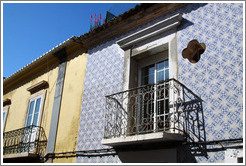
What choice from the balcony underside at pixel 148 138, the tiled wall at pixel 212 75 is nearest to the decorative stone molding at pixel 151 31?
the tiled wall at pixel 212 75

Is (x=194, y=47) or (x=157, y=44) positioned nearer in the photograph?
(x=194, y=47)

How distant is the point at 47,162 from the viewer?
7.75 m

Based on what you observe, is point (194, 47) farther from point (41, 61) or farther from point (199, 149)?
point (41, 61)

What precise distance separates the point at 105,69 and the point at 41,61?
11.1 ft

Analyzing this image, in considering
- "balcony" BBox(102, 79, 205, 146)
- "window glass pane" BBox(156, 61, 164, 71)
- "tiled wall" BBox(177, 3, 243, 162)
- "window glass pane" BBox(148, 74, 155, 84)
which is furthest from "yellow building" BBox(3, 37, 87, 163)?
"tiled wall" BBox(177, 3, 243, 162)

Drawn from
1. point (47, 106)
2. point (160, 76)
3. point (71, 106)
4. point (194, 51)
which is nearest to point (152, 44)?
point (160, 76)

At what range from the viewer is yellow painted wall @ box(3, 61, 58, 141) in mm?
8782

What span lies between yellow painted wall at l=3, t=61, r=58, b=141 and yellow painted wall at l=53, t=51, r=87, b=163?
68 cm

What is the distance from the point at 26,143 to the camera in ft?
27.9

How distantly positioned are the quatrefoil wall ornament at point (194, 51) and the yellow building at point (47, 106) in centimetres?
330

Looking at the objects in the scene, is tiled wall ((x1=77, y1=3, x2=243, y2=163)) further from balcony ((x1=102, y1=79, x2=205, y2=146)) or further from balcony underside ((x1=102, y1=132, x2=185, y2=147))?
balcony underside ((x1=102, y1=132, x2=185, y2=147))

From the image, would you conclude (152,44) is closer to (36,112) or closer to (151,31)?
(151,31)

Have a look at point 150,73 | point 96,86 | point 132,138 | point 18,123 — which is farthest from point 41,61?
point 132,138

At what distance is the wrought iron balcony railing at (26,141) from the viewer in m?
8.22
